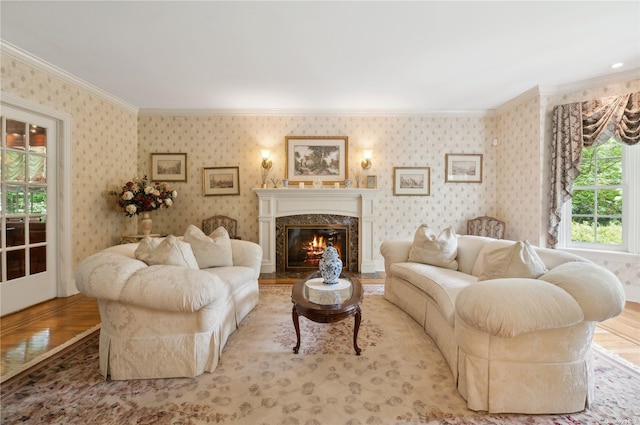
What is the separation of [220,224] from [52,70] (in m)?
2.98

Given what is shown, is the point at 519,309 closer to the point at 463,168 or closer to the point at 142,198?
the point at 463,168

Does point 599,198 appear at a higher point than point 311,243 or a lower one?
higher

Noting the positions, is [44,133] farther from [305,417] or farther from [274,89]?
[305,417]

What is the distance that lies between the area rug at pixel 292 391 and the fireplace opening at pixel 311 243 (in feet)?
8.52

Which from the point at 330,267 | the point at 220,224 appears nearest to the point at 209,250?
the point at 330,267

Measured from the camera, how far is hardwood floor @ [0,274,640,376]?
2.29 meters

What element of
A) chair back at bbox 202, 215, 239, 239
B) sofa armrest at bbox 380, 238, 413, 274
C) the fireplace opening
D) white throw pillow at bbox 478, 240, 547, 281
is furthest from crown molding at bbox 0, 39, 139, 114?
white throw pillow at bbox 478, 240, 547, 281

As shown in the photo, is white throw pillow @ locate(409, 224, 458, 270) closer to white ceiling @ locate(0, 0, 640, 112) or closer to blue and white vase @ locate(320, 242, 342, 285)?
blue and white vase @ locate(320, 242, 342, 285)

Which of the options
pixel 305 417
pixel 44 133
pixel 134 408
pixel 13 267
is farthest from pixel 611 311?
pixel 44 133

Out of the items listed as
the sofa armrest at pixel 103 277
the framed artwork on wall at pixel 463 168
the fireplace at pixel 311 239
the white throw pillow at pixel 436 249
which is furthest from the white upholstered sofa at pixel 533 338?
the framed artwork on wall at pixel 463 168

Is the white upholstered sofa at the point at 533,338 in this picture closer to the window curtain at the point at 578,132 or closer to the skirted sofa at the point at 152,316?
the skirted sofa at the point at 152,316

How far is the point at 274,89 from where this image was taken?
410cm

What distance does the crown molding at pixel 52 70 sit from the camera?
298 centimetres

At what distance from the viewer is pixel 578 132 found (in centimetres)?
379
